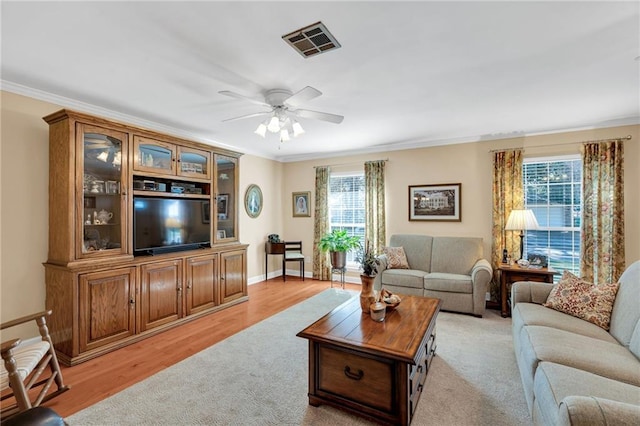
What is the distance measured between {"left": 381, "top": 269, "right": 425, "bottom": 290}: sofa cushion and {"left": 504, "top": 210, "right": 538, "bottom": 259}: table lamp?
138 cm

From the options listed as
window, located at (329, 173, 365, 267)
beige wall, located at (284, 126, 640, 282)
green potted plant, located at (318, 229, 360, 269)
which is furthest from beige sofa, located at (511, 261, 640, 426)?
window, located at (329, 173, 365, 267)

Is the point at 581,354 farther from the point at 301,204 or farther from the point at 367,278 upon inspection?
the point at 301,204

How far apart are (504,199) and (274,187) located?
4.29m

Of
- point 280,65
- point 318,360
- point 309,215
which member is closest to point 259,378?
point 318,360

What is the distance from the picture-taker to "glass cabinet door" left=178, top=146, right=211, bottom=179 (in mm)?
3869

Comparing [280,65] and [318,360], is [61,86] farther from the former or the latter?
[318,360]

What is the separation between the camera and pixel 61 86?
9.46 ft

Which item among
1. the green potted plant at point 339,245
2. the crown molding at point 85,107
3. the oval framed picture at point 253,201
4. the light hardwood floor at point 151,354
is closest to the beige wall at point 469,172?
the green potted plant at point 339,245

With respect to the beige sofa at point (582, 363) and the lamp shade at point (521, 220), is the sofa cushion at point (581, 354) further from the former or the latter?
the lamp shade at point (521, 220)

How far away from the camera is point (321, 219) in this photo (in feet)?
20.2

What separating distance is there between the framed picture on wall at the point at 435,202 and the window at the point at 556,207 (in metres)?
1.00

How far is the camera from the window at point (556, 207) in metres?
4.23

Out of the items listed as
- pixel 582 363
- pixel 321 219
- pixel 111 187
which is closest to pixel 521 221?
pixel 582 363

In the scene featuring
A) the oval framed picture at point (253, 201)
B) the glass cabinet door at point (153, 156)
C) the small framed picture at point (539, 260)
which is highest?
the glass cabinet door at point (153, 156)
